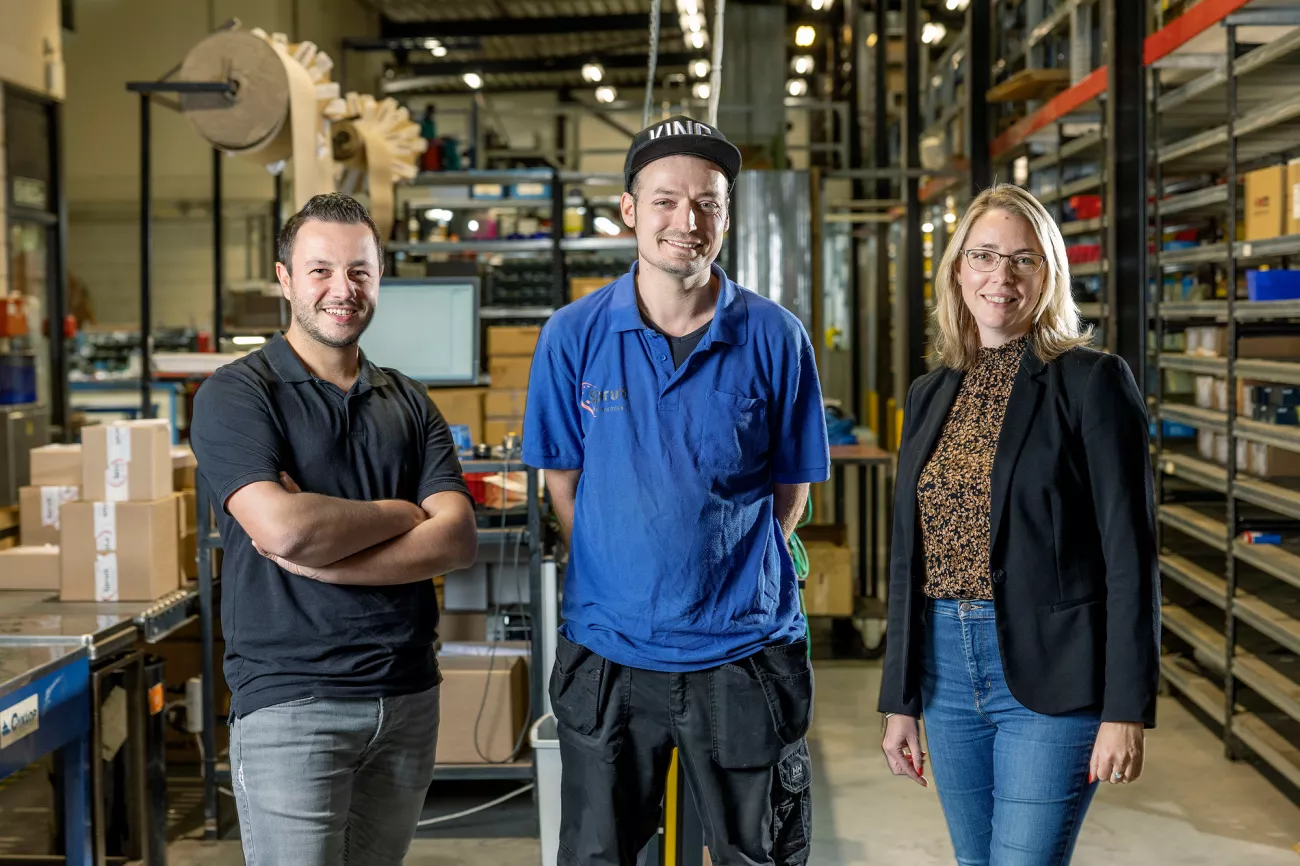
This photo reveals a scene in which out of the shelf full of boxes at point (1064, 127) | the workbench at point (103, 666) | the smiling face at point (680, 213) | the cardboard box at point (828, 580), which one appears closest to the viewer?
the smiling face at point (680, 213)

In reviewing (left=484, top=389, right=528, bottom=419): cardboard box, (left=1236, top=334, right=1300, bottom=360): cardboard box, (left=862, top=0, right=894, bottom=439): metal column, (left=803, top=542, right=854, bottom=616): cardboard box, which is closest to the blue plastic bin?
(left=1236, top=334, right=1300, bottom=360): cardboard box

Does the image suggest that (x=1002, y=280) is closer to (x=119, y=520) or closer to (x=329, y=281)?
(x=329, y=281)

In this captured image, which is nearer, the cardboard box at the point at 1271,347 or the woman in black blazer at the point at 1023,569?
the woman in black blazer at the point at 1023,569

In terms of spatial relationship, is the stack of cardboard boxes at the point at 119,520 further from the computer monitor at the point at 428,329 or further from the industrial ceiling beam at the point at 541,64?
the industrial ceiling beam at the point at 541,64

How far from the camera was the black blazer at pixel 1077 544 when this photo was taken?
6.01ft

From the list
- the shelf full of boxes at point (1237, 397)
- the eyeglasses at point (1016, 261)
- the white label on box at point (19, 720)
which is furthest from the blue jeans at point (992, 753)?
the shelf full of boxes at point (1237, 397)

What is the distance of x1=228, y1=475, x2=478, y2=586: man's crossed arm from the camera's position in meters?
1.88

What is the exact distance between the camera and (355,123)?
5.40 m

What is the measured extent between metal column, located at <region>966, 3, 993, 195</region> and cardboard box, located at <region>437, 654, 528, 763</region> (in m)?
4.73

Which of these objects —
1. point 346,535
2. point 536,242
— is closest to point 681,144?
point 346,535

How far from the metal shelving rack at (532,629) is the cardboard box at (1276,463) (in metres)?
2.57

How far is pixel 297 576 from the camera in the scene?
6.43 feet

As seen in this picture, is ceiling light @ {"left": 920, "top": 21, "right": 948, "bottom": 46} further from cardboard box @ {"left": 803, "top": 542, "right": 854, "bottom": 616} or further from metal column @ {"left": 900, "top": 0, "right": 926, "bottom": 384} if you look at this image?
cardboard box @ {"left": 803, "top": 542, "right": 854, "bottom": 616}

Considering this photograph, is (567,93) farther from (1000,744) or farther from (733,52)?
(1000,744)
